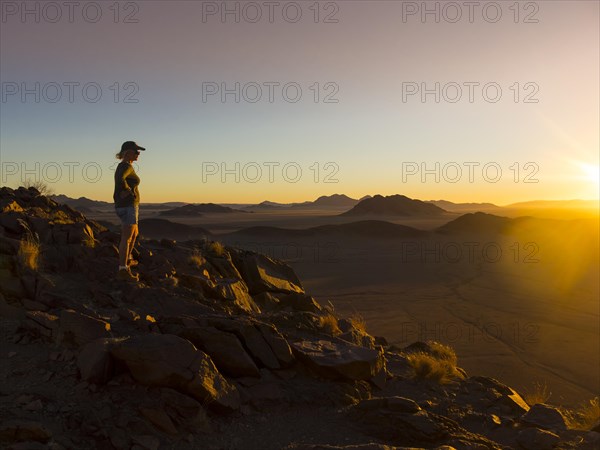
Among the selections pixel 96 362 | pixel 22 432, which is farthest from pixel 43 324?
pixel 22 432

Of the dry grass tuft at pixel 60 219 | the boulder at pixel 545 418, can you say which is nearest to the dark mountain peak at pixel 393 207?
the dry grass tuft at pixel 60 219

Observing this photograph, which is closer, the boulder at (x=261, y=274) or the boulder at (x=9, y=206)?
the boulder at (x=9, y=206)

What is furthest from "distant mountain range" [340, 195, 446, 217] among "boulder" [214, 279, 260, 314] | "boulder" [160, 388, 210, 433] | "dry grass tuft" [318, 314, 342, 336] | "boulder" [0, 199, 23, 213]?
"boulder" [160, 388, 210, 433]

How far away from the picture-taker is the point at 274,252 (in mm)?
37531

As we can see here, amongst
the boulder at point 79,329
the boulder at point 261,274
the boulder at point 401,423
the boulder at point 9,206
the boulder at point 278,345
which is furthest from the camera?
the boulder at point 261,274

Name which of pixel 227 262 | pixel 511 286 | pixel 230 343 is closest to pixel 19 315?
pixel 230 343

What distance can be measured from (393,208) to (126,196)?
Answer: 111 metres

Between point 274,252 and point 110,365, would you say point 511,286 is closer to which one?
point 274,252

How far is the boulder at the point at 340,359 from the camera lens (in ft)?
21.5

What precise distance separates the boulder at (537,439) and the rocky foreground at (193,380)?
0.04 ft

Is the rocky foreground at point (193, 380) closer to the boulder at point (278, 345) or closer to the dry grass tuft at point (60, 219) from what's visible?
the boulder at point (278, 345)

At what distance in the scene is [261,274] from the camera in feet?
40.6

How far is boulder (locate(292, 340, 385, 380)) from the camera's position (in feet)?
21.5

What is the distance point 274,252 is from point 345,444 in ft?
106
